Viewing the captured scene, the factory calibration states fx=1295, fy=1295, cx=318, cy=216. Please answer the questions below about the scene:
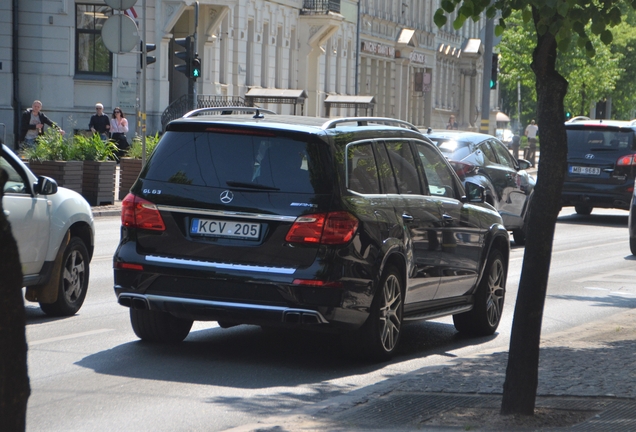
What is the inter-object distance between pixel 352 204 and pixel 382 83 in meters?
59.3

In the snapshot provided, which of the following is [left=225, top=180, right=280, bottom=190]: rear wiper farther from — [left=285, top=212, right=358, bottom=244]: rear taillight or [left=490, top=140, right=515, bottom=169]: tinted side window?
[left=490, top=140, right=515, bottom=169]: tinted side window

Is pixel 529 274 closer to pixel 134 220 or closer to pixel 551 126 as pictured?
pixel 551 126

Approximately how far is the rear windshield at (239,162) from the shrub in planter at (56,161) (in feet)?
45.3

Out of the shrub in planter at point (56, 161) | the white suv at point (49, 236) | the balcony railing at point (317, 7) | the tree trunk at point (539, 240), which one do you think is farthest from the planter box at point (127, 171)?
the balcony railing at point (317, 7)

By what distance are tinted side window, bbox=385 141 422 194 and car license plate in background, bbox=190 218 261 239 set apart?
1394 millimetres

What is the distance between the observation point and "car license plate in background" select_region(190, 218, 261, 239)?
8.41 meters

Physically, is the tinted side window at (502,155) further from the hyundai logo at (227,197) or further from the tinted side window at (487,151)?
the hyundai logo at (227,197)

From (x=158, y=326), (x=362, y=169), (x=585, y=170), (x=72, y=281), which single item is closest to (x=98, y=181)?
(x=585, y=170)

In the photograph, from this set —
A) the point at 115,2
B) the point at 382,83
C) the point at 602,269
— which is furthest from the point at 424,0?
the point at 602,269

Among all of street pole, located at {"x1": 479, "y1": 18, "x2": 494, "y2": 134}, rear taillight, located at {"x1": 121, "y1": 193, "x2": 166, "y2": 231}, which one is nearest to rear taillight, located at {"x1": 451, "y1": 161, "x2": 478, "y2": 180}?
rear taillight, located at {"x1": 121, "y1": 193, "x2": 166, "y2": 231}

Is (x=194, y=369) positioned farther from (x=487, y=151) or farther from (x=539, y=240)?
(x=487, y=151)

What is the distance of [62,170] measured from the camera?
2241cm

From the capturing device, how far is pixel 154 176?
8828 millimetres

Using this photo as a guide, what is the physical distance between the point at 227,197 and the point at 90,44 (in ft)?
107
